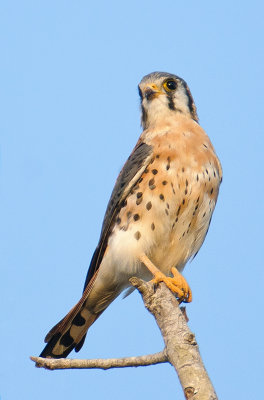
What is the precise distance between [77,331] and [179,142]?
1.32 metres

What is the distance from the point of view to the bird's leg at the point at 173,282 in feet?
12.1

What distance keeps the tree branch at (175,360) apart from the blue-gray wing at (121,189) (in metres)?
1.24

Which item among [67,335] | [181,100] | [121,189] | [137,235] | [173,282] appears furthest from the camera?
[181,100]

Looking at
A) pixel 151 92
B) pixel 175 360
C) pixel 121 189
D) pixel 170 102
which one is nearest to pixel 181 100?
pixel 170 102

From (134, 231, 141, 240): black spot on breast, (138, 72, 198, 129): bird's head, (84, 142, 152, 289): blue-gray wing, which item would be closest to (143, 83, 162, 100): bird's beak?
(138, 72, 198, 129): bird's head

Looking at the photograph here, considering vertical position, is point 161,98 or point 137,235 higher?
point 161,98

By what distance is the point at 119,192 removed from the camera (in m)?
4.32

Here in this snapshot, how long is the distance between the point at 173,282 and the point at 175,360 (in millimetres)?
1227

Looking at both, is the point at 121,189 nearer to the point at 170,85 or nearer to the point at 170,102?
the point at 170,102

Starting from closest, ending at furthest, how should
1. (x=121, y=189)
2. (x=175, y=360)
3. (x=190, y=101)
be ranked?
(x=175, y=360) → (x=121, y=189) → (x=190, y=101)

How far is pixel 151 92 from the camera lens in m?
4.69

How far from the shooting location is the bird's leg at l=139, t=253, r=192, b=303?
370 centimetres

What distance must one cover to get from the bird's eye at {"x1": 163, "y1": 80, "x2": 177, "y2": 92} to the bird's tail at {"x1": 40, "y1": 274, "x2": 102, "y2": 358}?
1.39 m

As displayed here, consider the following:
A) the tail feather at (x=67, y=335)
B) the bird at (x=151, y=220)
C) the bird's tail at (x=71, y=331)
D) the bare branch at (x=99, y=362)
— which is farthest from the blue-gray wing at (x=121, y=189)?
the bare branch at (x=99, y=362)
